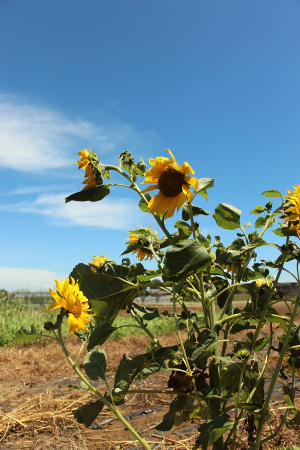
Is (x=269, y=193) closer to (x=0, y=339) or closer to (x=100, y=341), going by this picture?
(x=100, y=341)

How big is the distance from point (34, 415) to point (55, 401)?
11.3 inches

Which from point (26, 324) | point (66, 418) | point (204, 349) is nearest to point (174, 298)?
point (204, 349)

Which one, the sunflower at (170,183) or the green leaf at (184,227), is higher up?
the sunflower at (170,183)

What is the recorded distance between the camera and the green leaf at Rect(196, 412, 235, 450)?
2.93 feet

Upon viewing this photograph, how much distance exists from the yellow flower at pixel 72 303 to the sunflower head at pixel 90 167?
284 millimetres

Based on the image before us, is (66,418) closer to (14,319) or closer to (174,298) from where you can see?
(174,298)

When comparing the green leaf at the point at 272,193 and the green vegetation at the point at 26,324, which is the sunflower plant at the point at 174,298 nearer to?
the green leaf at the point at 272,193

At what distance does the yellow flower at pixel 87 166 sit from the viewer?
41.3 inches

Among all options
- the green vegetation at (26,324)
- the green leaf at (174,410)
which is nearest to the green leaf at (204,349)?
the green leaf at (174,410)

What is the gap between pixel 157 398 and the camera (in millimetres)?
2695

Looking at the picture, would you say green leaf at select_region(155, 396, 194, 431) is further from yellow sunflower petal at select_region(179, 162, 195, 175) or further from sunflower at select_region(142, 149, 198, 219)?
yellow sunflower petal at select_region(179, 162, 195, 175)

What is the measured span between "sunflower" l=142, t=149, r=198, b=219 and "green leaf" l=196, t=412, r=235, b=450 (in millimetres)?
528

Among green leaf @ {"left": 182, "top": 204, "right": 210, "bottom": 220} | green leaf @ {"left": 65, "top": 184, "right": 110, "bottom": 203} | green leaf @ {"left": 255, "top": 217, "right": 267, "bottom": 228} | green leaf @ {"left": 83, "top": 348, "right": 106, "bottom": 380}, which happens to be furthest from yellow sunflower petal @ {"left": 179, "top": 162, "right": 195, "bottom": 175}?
green leaf @ {"left": 83, "top": 348, "right": 106, "bottom": 380}

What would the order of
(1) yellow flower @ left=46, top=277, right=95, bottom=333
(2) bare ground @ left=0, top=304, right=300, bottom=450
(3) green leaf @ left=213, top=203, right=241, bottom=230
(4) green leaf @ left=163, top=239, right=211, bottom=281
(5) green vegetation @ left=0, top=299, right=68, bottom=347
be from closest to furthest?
(4) green leaf @ left=163, top=239, right=211, bottom=281
(1) yellow flower @ left=46, top=277, right=95, bottom=333
(3) green leaf @ left=213, top=203, right=241, bottom=230
(2) bare ground @ left=0, top=304, right=300, bottom=450
(5) green vegetation @ left=0, top=299, right=68, bottom=347
